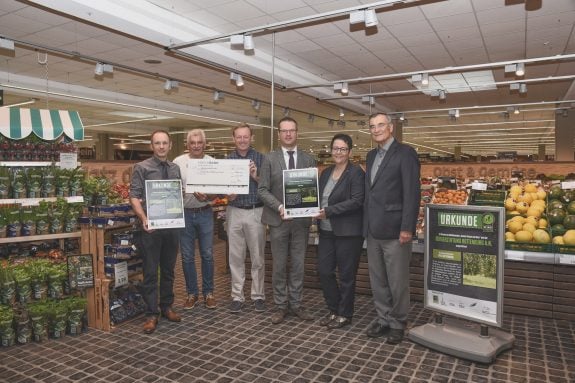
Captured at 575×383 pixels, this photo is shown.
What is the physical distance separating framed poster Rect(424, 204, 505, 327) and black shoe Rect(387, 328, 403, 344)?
0.36 meters

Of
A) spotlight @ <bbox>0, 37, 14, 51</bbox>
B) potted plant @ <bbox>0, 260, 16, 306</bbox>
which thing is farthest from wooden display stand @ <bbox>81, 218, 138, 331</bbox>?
spotlight @ <bbox>0, 37, 14, 51</bbox>

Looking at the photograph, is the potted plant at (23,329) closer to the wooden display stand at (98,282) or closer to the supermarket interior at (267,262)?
the supermarket interior at (267,262)

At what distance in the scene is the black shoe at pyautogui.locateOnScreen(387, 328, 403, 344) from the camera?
3604 mm

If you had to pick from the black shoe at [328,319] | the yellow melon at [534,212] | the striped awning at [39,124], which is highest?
the striped awning at [39,124]

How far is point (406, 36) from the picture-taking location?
686 cm

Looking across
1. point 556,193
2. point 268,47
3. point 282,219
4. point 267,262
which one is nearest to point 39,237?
point 282,219

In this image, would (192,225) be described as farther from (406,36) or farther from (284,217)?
(406,36)

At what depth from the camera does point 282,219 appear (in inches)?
156

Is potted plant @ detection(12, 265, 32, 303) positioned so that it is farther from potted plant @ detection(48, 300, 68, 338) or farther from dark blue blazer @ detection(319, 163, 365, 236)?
dark blue blazer @ detection(319, 163, 365, 236)

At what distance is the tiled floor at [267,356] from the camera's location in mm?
3057

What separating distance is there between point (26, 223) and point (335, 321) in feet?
9.75

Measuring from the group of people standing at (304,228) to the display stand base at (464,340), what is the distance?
0.21 meters

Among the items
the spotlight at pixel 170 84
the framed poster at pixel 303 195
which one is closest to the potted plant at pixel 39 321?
the framed poster at pixel 303 195

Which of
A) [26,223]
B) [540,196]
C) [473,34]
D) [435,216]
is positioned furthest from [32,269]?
[473,34]
